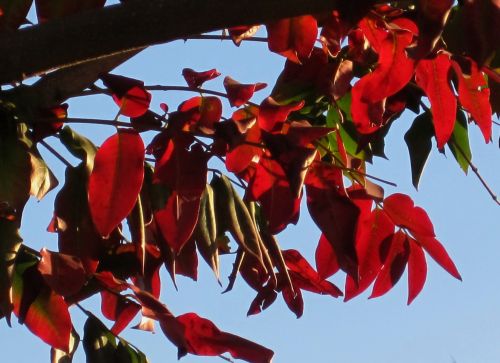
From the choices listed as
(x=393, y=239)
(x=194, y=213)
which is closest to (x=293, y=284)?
(x=393, y=239)

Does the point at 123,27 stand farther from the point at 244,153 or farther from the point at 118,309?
the point at 118,309

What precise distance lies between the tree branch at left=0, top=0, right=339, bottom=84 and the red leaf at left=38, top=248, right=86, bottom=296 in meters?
0.21

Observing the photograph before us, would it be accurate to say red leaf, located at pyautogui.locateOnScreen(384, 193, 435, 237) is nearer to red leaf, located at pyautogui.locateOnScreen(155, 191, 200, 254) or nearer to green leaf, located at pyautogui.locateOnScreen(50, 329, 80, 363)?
red leaf, located at pyautogui.locateOnScreen(155, 191, 200, 254)

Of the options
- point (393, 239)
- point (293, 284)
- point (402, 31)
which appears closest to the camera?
point (402, 31)

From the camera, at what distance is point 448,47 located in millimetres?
927

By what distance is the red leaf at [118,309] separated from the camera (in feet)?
3.43

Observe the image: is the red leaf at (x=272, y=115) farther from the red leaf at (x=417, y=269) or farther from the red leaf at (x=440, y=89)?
the red leaf at (x=417, y=269)

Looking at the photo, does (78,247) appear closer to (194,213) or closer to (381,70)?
(194,213)

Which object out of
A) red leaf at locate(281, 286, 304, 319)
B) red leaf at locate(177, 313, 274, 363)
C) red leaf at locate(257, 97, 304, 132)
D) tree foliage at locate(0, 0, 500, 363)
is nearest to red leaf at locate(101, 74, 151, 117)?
tree foliage at locate(0, 0, 500, 363)

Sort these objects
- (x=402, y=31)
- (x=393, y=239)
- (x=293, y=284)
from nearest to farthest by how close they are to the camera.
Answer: (x=402, y=31), (x=393, y=239), (x=293, y=284)

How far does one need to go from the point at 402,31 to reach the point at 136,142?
0.26m

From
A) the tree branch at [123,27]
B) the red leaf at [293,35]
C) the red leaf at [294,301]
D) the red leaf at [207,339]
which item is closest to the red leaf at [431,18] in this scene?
the tree branch at [123,27]

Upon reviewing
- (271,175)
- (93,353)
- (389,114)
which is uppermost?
(389,114)

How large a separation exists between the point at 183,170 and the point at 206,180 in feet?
0.08
